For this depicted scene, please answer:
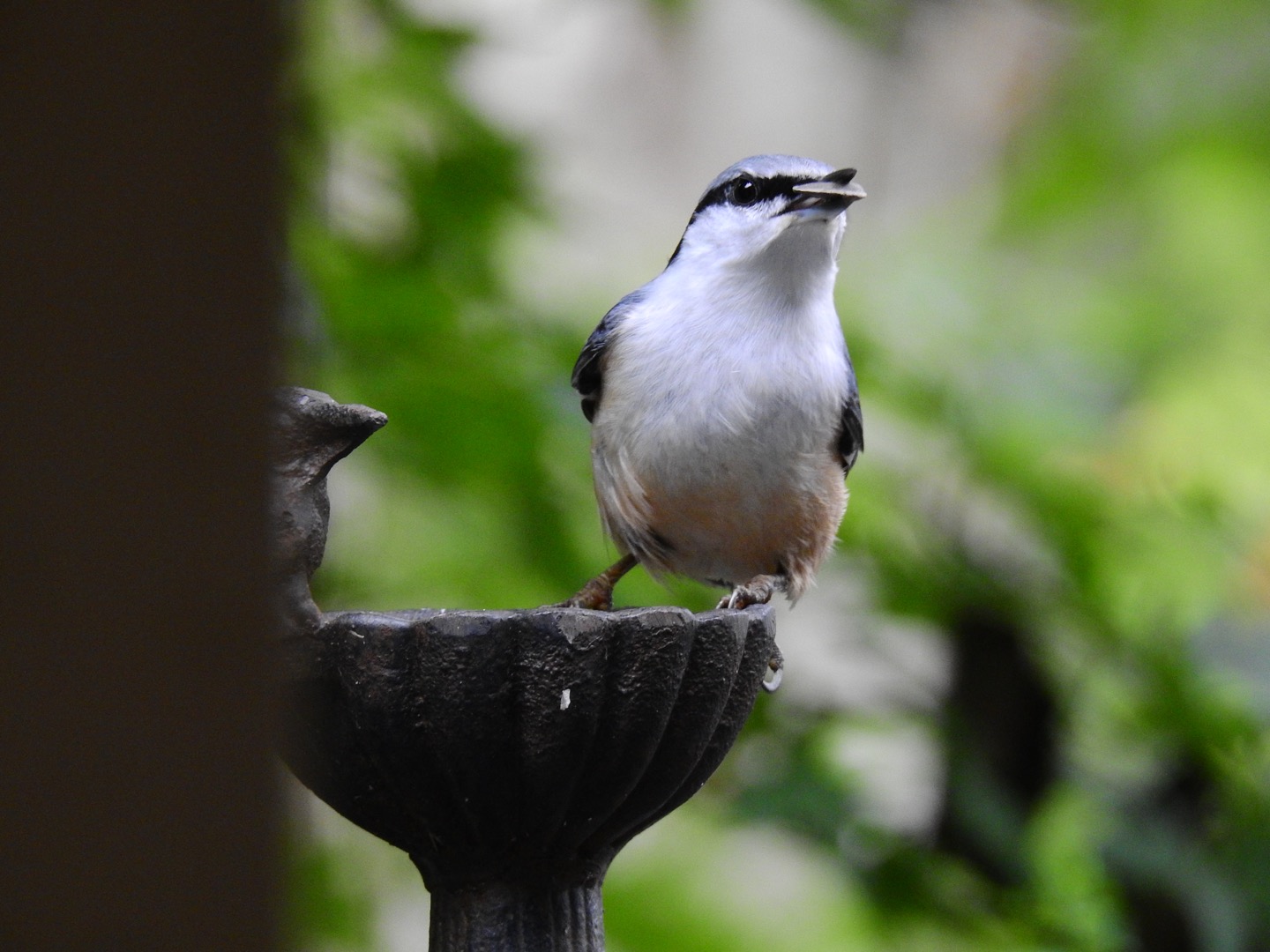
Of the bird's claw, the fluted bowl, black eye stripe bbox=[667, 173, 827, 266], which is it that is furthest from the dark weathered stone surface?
black eye stripe bbox=[667, 173, 827, 266]

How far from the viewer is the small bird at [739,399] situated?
1676mm

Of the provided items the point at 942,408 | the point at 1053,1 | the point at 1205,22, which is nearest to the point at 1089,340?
the point at 1205,22

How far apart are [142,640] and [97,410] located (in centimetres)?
A: 13

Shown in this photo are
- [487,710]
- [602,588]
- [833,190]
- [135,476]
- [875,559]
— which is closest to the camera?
[135,476]

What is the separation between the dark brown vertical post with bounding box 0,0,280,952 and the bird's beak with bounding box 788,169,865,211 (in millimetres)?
973

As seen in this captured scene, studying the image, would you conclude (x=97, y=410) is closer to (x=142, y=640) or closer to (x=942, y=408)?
(x=142, y=640)

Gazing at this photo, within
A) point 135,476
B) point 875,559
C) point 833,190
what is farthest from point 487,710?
point 875,559

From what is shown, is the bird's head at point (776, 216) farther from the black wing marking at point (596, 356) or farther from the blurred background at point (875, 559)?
the blurred background at point (875, 559)

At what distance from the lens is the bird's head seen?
1.64m

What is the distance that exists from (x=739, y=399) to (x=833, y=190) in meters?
0.29

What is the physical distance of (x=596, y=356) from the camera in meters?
1.89

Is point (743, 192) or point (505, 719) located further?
point (743, 192)

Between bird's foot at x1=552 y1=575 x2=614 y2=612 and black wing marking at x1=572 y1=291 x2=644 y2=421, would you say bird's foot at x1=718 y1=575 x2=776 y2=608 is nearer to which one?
bird's foot at x1=552 y1=575 x2=614 y2=612

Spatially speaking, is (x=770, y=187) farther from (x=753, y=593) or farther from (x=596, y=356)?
(x=753, y=593)
